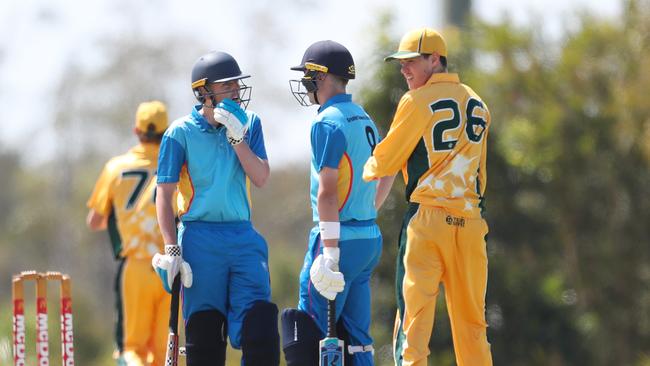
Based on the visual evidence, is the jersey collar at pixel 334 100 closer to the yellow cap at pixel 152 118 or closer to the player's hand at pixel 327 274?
the player's hand at pixel 327 274

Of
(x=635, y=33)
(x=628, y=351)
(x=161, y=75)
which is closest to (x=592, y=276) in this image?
(x=628, y=351)

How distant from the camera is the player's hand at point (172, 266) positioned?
8.79 m

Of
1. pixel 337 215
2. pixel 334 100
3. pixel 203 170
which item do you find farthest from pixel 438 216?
pixel 203 170

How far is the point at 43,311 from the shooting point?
9.03 m

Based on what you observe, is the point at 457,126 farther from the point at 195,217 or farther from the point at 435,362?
the point at 435,362

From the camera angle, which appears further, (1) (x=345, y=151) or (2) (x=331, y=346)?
(1) (x=345, y=151)

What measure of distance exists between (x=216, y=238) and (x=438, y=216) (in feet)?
4.56

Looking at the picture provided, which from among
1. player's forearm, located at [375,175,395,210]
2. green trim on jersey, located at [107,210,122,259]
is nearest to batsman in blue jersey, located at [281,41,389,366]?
player's forearm, located at [375,175,395,210]

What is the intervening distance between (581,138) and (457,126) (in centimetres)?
1444

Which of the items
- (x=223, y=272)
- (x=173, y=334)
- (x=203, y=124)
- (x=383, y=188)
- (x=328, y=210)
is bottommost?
(x=173, y=334)

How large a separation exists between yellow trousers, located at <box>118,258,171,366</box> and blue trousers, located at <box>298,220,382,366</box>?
3.45 metres

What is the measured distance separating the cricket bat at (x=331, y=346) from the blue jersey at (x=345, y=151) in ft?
1.98

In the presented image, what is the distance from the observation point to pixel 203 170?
895cm

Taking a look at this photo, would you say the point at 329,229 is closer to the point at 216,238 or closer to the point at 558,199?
the point at 216,238
